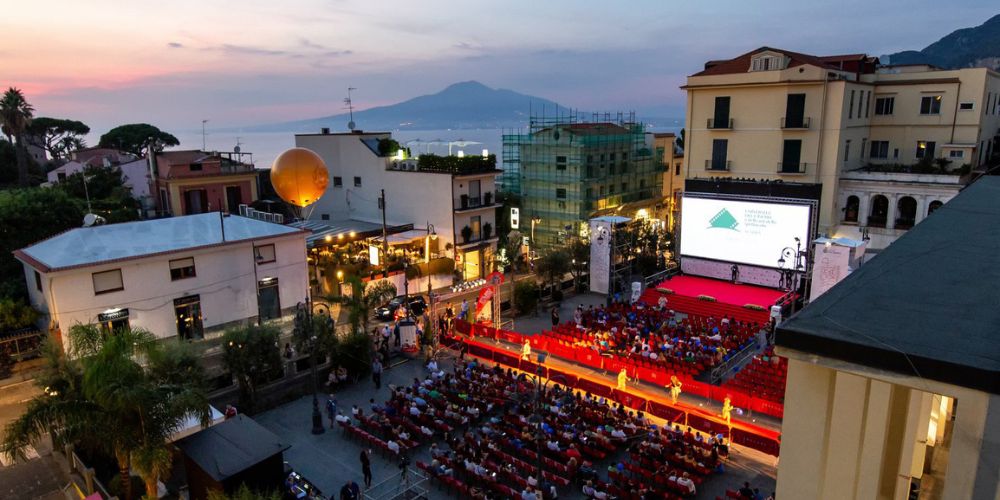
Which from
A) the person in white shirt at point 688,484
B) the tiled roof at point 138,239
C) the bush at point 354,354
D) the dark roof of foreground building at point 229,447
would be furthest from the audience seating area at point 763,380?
the tiled roof at point 138,239

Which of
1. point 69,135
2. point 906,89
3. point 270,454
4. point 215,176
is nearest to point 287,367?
point 270,454

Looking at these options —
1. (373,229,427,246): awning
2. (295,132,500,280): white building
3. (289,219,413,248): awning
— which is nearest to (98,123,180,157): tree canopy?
(295,132,500,280): white building

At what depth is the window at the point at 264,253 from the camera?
28641mm

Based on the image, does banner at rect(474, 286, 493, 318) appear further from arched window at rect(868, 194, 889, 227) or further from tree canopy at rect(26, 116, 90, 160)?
tree canopy at rect(26, 116, 90, 160)

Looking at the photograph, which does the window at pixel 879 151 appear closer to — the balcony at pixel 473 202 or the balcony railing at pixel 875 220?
the balcony railing at pixel 875 220

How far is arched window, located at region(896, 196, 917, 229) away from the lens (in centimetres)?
3650

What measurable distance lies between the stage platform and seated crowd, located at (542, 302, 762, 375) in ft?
8.26

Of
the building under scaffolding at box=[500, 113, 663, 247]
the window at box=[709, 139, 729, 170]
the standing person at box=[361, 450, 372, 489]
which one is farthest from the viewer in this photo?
the building under scaffolding at box=[500, 113, 663, 247]

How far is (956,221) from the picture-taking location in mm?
10820

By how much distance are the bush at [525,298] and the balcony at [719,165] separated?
1642cm

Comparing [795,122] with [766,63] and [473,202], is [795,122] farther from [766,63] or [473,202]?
[473,202]

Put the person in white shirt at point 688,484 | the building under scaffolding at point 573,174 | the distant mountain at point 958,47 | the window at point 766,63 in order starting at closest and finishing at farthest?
Result: 1. the person in white shirt at point 688,484
2. the window at point 766,63
3. the building under scaffolding at point 573,174
4. the distant mountain at point 958,47

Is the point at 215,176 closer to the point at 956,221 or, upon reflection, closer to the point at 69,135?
the point at 956,221

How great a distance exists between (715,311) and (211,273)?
2666 cm
